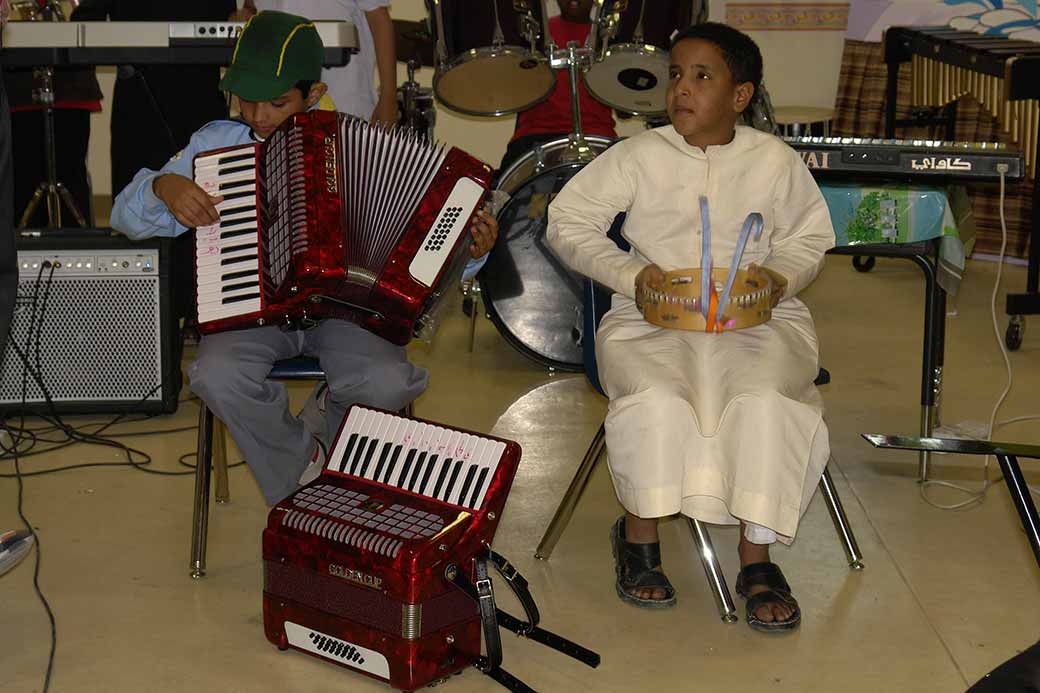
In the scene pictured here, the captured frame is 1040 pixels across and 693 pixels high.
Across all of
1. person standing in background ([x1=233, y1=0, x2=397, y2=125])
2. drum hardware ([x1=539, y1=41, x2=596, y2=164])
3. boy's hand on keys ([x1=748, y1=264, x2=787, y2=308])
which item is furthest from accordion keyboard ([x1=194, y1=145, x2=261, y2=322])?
A: drum hardware ([x1=539, y1=41, x2=596, y2=164])

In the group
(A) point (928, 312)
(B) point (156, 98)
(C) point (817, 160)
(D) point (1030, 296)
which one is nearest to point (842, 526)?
(A) point (928, 312)

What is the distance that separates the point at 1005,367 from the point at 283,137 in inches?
118

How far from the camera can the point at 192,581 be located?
2.92m

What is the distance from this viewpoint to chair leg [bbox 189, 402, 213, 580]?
115 inches

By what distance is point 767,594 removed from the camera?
2713 mm

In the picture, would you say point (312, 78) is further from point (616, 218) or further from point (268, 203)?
point (616, 218)

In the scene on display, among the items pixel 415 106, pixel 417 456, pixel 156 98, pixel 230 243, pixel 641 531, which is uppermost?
pixel 415 106

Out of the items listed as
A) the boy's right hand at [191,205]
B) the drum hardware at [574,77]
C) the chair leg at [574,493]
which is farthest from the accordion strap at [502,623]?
the drum hardware at [574,77]

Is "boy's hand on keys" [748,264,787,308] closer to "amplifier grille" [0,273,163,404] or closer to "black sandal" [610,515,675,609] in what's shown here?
"black sandal" [610,515,675,609]

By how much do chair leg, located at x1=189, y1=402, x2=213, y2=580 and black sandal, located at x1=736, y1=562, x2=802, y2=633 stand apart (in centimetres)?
124

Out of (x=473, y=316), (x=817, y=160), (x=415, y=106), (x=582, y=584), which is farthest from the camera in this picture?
(x=415, y=106)

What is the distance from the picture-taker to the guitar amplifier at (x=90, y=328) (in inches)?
152

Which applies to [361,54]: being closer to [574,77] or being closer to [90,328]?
[574,77]

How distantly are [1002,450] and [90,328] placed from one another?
2828 mm
